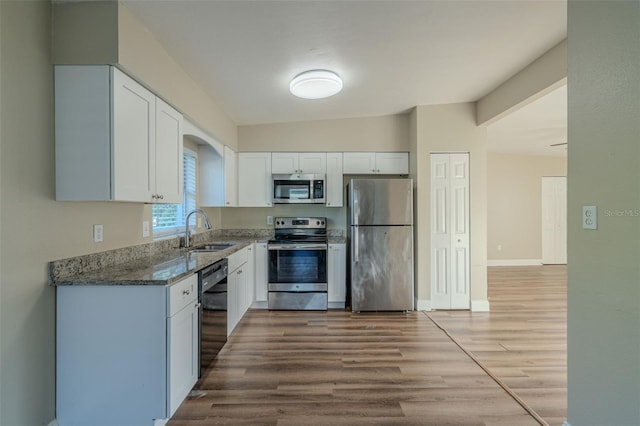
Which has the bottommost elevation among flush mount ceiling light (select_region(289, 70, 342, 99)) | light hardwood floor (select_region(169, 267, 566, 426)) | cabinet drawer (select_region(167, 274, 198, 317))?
light hardwood floor (select_region(169, 267, 566, 426))

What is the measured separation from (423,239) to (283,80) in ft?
8.07

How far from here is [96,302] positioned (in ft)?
5.66

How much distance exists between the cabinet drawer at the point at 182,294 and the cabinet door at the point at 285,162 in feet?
8.05

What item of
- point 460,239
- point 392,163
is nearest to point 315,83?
point 392,163

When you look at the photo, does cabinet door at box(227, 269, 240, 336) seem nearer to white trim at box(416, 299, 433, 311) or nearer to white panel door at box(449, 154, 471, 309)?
white trim at box(416, 299, 433, 311)

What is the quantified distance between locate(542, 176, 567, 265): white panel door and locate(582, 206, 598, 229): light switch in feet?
20.9

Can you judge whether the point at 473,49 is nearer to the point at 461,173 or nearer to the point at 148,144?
the point at 461,173

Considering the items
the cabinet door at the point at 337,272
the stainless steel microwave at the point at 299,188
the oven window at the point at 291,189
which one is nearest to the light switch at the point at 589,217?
the cabinet door at the point at 337,272

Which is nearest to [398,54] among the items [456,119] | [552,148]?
[456,119]

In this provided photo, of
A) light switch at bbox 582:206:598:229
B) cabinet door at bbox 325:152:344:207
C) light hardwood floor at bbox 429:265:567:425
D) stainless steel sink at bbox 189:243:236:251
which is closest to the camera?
light switch at bbox 582:206:598:229

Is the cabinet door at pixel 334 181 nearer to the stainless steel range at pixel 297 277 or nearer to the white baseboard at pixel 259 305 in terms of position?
the stainless steel range at pixel 297 277

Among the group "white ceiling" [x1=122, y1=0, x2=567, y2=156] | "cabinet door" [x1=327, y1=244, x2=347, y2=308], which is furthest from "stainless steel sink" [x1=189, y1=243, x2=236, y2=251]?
"white ceiling" [x1=122, y1=0, x2=567, y2=156]

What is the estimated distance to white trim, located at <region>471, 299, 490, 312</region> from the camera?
3900 millimetres

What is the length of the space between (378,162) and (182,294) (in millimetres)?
3136
